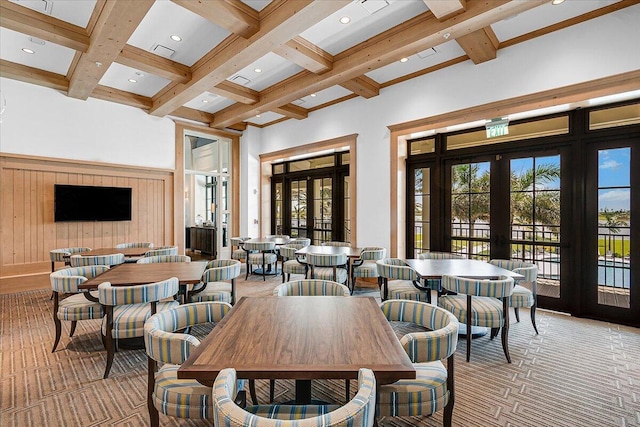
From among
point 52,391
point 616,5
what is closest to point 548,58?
point 616,5

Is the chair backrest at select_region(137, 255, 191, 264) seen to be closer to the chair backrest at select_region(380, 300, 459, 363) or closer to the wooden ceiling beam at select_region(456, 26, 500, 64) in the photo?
the chair backrest at select_region(380, 300, 459, 363)

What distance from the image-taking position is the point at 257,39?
11.9 ft

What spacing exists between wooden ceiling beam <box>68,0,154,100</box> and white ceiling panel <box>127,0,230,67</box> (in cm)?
31

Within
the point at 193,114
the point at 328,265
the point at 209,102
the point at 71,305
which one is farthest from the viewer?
the point at 193,114

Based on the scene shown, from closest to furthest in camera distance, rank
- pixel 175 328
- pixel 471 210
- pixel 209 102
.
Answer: pixel 175 328 → pixel 471 210 → pixel 209 102

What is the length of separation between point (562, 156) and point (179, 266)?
5.12 metres

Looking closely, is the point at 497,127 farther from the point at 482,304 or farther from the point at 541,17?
the point at 482,304

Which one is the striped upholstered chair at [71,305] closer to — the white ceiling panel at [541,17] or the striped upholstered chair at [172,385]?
the striped upholstered chair at [172,385]

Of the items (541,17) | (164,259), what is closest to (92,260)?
(164,259)

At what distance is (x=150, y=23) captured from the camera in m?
3.80

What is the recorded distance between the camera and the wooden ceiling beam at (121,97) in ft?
19.0

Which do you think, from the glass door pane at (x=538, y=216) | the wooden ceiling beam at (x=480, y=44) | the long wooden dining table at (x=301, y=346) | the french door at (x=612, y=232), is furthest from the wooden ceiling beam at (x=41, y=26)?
the french door at (x=612, y=232)

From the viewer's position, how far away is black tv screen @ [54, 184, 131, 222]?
18.6 feet

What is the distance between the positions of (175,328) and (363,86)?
191 inches
